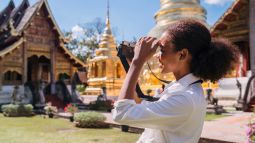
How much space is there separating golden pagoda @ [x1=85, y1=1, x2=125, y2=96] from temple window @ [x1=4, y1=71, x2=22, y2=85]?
8.43 metres

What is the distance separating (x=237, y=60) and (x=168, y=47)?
17.9 inches

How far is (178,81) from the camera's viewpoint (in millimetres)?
1776

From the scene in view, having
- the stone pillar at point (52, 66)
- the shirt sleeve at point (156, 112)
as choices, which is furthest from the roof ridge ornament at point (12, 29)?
Result: the shirt sleeve at point (156, 112)

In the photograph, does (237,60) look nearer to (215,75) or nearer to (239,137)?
(215,75)

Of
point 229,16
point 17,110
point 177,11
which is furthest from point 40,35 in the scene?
point 229,16

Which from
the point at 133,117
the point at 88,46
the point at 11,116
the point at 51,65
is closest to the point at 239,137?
the point at 133,117

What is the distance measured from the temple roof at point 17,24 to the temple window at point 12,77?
5.90 feet

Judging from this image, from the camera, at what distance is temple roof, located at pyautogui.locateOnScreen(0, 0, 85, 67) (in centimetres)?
1920

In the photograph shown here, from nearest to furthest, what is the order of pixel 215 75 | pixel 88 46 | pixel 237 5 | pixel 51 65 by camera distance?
pixel 215 75, pixel 237 5, pixel 51 65, pixel 88 46

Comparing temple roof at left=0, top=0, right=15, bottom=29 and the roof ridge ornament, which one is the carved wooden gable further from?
temple roof at left=0, top=0, right=15, bottom=29

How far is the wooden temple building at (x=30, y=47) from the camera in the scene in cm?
1923

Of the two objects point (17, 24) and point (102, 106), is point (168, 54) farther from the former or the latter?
point (17, 24)

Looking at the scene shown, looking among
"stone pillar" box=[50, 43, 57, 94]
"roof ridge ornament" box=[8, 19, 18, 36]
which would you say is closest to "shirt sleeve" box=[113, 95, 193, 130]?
"roof ridge ornament" box=[8, 19, 18, 36]

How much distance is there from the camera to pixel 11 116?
49.9ft
